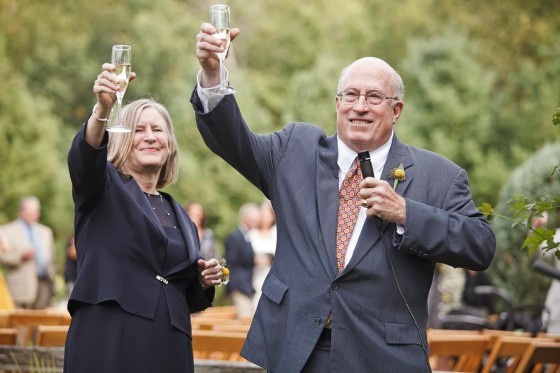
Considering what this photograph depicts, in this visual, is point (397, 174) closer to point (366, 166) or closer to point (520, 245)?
point (366, 166)

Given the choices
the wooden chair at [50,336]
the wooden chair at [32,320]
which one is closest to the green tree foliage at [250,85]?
the wooden chair at [32,320]

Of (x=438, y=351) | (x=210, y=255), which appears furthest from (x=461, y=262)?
(x=210, y=255)

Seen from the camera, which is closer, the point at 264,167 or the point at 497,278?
the point at 264,167

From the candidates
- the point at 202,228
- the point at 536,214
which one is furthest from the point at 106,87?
the point at 202,228

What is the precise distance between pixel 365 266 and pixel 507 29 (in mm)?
38198

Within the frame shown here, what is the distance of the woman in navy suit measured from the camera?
477 cm

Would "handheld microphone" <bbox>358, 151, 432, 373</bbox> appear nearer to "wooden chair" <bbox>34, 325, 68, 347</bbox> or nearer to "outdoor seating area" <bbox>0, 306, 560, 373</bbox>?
"outdoor seating area" <bbox>0, 306, 560, 373</bbox>

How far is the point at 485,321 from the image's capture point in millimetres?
11203

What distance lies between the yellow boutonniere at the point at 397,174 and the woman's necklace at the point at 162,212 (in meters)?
1.20

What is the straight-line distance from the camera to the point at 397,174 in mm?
4480

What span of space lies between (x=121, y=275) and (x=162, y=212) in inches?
20.7

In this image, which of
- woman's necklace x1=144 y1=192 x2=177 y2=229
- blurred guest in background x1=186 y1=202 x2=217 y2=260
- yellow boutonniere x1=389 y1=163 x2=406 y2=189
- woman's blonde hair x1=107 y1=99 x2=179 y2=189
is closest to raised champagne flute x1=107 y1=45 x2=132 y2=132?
woman's blonde hair x1=107 y1=99 x2=179 y2=189

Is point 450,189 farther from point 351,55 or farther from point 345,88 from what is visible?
point 351,55

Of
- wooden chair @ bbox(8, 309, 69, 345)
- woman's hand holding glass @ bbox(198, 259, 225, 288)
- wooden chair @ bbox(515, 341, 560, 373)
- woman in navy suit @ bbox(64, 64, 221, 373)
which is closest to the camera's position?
woman in navy suit @ bbox(64, 64, 221, 373)
